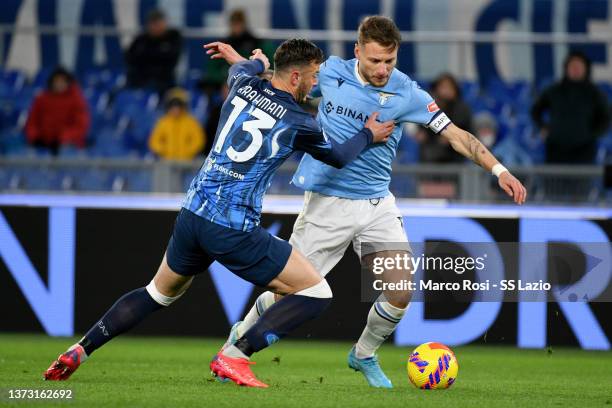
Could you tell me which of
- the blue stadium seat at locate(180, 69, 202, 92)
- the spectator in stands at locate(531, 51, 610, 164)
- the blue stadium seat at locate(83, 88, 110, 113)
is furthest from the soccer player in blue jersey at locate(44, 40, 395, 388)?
the blue stadium seat at locate(180, 69, 202, 92)

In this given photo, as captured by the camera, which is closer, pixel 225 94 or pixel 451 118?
pixel 451 118

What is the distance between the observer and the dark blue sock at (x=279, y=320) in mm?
7117

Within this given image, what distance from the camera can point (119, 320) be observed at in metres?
7.38

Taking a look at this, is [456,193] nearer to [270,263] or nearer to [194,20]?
[270,263]

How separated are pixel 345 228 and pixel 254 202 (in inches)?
47.8

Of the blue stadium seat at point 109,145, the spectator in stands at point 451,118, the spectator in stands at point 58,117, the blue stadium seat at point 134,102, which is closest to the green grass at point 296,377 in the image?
the spectator in stands at point 451,118

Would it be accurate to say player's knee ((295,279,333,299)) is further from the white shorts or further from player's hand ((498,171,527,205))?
player's hand ((498,171,527,205))

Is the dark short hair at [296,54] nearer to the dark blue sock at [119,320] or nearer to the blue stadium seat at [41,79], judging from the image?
the dark blue sock at [119,320]

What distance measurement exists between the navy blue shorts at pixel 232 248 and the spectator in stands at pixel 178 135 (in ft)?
22.4

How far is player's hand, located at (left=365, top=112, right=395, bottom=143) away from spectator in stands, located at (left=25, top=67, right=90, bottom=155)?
7835 millimetres

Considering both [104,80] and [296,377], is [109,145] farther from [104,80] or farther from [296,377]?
[296,377]

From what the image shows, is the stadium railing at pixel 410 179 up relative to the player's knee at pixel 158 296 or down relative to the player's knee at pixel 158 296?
down

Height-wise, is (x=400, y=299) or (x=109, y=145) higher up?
(x=400, y=299)

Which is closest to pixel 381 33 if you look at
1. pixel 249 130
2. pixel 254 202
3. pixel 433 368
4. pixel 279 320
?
pixel 249 130
